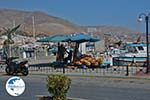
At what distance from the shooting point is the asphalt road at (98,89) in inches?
591

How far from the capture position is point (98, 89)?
1805 centimetres

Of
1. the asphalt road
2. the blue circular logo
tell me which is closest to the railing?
the asphalt road

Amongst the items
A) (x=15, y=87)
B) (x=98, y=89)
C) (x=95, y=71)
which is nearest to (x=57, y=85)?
(x=15, y=87)

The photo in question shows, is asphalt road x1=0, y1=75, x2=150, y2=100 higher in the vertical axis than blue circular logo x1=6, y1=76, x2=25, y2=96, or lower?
lower

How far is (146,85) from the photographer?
1961cm

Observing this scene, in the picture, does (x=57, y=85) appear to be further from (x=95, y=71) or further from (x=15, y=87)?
(x=95, y=71)

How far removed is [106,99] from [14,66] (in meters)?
14.0

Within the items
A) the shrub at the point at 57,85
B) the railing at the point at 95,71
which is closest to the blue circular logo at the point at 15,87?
the shrub at the point at 57,85

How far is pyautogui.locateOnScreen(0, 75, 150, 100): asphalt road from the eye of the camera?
1502 centimetres

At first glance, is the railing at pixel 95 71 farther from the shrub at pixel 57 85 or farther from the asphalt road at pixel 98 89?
the shrub at pixel 57 85

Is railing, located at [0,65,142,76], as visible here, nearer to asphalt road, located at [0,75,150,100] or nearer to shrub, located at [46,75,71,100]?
asphalt road, located at [0,75,150,100]

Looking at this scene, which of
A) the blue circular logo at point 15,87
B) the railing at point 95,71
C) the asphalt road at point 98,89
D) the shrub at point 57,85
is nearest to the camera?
the blue circular logo at point 15,87

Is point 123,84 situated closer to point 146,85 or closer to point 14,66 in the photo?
point 146,85

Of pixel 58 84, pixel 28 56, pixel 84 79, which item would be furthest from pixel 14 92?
pixel 28 56
